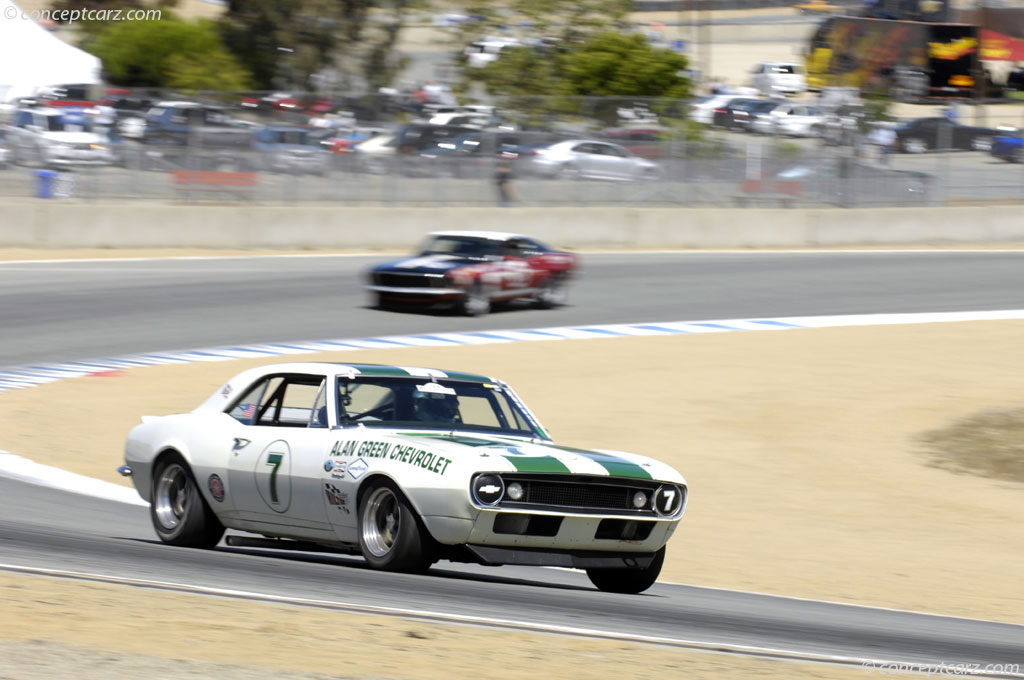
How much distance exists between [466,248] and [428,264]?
0.72 meters

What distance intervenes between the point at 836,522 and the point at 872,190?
19.7 meters

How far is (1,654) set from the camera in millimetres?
5117

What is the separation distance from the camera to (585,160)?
91.2ft

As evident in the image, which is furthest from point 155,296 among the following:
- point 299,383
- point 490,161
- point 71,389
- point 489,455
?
point 489,455

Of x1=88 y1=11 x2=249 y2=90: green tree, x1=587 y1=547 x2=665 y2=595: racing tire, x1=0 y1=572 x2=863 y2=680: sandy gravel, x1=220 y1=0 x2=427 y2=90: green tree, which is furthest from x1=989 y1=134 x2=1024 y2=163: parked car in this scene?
x1=88 y1=11 x2=249 y2=90: green tree

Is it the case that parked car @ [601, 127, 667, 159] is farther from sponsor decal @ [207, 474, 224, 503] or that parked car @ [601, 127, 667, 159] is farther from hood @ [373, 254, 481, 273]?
sponsor decal @ [207, 474, 224, 503]

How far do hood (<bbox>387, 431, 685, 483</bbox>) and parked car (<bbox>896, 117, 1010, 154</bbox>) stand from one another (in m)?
22.9

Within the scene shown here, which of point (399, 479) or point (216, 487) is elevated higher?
point (399, 479)

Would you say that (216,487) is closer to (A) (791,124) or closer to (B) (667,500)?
(B) (667,500)

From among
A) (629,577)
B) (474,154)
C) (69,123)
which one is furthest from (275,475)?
(474,154)

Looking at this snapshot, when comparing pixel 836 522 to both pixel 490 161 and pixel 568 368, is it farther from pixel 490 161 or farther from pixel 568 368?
pixel 490 161

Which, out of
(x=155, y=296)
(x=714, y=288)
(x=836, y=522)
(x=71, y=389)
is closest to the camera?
(x=836, y=522)

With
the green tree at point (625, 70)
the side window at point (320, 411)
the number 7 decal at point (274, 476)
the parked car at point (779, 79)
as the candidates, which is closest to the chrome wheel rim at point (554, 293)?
the side window at point (320, 411)

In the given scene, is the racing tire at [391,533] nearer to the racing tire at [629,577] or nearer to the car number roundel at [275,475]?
the car number roundel at [275,475]
